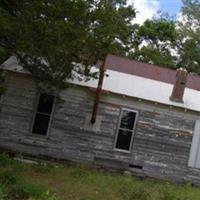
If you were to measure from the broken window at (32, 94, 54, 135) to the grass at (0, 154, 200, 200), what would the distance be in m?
1.93

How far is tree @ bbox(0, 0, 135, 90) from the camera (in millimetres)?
14172

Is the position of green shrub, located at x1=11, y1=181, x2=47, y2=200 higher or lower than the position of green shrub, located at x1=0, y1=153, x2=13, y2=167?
lower

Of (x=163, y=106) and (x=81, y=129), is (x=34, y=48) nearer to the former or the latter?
(x=81, y=129)

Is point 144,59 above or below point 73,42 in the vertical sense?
above

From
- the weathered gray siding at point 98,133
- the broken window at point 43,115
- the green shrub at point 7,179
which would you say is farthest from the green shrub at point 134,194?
the broken window at point 43,115

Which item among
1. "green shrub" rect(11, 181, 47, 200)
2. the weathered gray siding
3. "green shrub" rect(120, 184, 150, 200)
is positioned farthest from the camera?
the weathered gray siding

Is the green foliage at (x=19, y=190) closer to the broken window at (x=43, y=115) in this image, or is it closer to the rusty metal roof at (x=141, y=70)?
the broken window at (x=43, y=115)

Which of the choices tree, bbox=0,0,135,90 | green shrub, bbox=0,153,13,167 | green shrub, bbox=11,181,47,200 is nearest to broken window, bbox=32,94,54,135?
green shrub, bbox=0,153,13,167

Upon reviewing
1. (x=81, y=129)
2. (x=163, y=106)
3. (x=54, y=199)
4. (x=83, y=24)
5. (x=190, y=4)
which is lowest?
(x=54, y=199)

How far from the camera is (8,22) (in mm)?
14000

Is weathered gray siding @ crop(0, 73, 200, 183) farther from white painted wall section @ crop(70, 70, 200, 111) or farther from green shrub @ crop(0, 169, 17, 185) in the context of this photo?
green shrub @ crop(0, 169, 17, 185)

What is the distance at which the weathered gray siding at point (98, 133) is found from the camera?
67.8ft

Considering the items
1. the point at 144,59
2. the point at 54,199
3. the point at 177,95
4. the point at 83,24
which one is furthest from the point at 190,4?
the point at 54,199

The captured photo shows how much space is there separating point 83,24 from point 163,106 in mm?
7709
